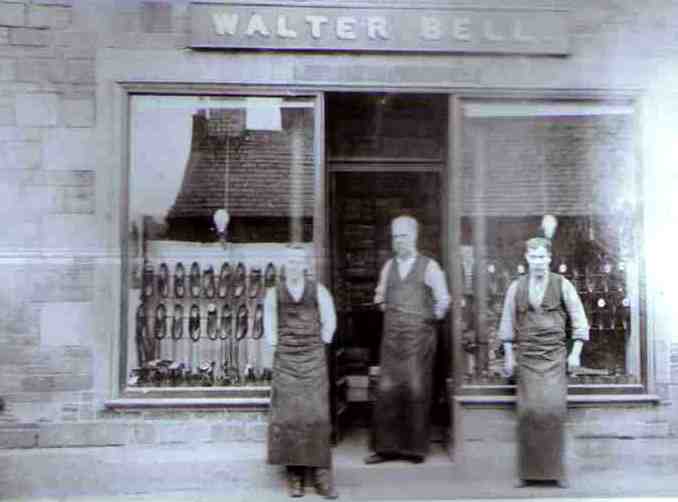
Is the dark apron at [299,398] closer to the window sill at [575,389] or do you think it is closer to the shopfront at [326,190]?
the shopfront at [326,190]

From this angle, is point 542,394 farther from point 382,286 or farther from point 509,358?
point 382,286

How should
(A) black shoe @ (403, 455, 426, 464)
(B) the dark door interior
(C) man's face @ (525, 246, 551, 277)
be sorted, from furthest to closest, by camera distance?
(B) the dark door interior < (A) black shoe @ (403, 455, 426, 464) < (C) man's face @ (525, 246, 551, 277)

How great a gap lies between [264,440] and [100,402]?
4.02 feet

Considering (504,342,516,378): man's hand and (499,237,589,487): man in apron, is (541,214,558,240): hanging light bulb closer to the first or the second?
(499,237,589,487): man in apron

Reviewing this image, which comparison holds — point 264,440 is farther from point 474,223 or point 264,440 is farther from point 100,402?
point 474,223

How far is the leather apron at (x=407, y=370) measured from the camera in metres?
6.85

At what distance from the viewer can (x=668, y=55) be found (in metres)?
6.86

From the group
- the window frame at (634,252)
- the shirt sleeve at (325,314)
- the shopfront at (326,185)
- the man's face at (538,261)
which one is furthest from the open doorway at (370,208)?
the man's face at (538,261)

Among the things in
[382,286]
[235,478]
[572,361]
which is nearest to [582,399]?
[572,361]

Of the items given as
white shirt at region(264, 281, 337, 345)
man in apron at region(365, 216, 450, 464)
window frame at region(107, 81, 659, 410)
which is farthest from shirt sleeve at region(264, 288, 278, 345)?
man in apron at region(365, 216, 450, 464)

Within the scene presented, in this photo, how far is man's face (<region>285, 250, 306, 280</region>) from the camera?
6.55 metres

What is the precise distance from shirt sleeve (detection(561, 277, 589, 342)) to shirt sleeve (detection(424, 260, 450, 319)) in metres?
0.88

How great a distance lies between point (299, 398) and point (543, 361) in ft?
5.85

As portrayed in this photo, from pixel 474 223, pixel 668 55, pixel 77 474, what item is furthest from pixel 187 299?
pixel 668 55
